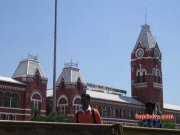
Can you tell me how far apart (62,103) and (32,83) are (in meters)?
6.90

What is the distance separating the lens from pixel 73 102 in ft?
185

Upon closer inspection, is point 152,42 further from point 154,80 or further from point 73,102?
point 73,102

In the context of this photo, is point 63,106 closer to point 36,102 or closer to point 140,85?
point 36,102

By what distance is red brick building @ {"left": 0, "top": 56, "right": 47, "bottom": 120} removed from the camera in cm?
4909

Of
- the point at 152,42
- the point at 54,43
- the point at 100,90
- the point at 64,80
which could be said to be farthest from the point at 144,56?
the point at 54,43

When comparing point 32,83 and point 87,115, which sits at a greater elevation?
point 32,83

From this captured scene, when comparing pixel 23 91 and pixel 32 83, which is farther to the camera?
pixel 32 83

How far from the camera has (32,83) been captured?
52219 millimetres

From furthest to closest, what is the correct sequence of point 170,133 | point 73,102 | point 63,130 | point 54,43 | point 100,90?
point 100,90 → point 73,102 → point 54,43 → point 170,133 → point 63,130

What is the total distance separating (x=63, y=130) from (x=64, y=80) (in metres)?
53.5

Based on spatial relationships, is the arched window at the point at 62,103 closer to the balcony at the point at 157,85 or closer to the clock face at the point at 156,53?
the balcony at the point at 157,85

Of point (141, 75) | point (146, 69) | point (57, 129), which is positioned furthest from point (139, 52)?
point (57, 129)

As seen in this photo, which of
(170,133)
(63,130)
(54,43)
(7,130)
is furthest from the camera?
(54,43)

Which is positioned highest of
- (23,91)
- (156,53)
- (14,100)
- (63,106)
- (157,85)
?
(156,53)
